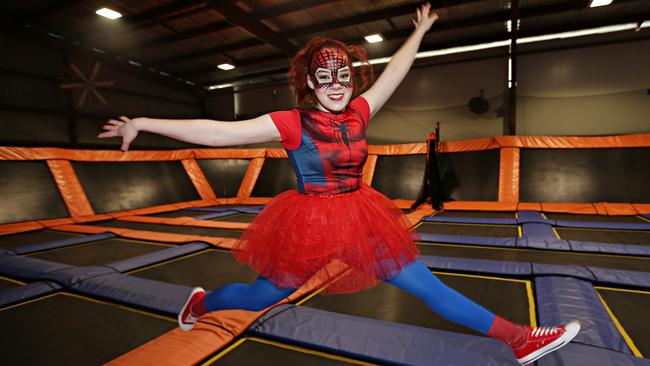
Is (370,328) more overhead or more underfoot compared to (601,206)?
more underfoot

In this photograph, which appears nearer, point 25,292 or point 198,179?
point 25,292

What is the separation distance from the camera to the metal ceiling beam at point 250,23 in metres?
4.82

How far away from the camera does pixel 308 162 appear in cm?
103

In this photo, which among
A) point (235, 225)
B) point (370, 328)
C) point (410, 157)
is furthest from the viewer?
point (410, 157)

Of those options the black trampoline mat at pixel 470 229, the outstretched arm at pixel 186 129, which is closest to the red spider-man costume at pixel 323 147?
the outstretched arm at pixel 186 129

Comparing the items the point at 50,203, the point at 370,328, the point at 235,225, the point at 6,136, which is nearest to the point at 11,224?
the point at 50,203

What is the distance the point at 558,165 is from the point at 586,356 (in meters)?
3.82

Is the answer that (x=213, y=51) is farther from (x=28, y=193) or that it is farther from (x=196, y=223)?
(x=196, y=223)

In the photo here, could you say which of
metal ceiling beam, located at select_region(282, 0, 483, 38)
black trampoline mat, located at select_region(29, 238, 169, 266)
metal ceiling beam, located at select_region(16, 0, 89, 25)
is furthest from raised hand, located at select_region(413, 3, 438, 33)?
metal ceiling beam, located at select_region(16, 0, 89, 25)

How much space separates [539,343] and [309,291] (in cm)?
93

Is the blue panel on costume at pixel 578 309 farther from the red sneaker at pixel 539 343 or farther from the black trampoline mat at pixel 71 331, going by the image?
the black trampoline mat at pixel 71 331

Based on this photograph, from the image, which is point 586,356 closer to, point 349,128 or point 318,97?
point 349,128

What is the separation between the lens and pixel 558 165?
4184mm

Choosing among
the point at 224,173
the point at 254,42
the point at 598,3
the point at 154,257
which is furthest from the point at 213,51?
the point at 598,3
